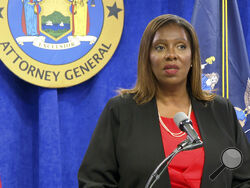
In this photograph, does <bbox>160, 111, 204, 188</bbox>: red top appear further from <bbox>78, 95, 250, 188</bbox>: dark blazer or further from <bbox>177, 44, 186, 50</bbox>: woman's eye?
<bbox>177, 44, 186, 50</bbox>: woman's eye

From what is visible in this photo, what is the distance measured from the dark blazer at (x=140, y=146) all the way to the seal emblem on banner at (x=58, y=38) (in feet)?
3.69

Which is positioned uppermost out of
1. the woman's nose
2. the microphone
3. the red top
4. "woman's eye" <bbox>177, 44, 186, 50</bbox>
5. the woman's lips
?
"woman's eye" <bbox>177, 44, 186, 50</bbox>

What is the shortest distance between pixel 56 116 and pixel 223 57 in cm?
122

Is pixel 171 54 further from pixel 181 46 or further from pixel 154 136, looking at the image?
pixel 154 136

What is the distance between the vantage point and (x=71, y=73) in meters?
2.62

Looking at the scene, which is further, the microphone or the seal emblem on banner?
the seal emblem on banner

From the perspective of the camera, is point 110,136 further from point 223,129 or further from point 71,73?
point 71,73

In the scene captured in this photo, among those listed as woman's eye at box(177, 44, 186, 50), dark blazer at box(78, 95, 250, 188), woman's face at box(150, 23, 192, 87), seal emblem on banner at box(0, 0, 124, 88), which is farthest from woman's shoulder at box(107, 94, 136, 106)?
seal emblem on banner at box(0, 0, 124, 88)

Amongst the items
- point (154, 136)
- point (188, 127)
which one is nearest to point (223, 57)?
Answer: point (154, 136)

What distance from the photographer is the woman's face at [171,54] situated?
4.94 feet

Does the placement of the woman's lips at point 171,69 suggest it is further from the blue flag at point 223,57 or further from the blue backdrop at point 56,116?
the blue backdrop at point 56,116

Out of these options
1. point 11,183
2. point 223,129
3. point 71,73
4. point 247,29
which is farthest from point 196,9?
point 11,183

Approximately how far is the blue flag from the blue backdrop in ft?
1.01

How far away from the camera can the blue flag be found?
8.50 feet
